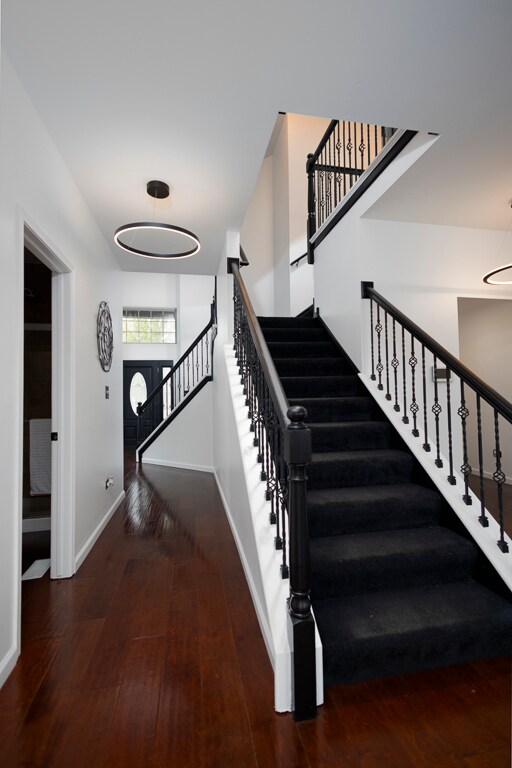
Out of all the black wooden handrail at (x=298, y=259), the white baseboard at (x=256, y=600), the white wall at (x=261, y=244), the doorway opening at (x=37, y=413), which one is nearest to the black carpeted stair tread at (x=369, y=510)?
the white baseboard at (x=256, y=600)

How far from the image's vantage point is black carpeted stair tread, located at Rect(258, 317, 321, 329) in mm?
4297

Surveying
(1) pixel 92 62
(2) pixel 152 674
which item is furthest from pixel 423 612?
(1) pixel 92 62

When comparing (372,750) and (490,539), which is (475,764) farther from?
(490,539)

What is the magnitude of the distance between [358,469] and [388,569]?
71cm

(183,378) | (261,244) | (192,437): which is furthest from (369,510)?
(261,244)

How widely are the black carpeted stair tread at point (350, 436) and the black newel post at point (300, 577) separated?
4.23 feet

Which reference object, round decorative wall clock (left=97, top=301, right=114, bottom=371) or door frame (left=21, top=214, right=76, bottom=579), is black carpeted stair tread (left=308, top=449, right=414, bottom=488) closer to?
door frame (left=21, top=214, right=76, bottom=579)

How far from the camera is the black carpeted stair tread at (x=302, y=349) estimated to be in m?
3.82

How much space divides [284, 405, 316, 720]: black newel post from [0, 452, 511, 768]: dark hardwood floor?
0.11 metres

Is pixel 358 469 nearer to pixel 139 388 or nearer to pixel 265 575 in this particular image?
pixel 265 575

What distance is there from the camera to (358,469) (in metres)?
2.49

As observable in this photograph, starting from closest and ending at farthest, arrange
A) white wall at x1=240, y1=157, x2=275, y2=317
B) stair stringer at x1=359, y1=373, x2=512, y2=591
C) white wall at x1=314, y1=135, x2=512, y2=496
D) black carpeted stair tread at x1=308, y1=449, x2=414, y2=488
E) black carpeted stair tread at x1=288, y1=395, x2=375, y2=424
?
stair stringer at x1=359, y1=373, x2=512, y2=591 → black carpeted stair tread at x1=308, y1=449, x2=414, y2=488 → black carpeted stair tread at x1=288, y1=395, x2=375, y2=424 → white wall at x1=314, y1=135, x2=512, y2=496 → white wall at x1=240, y1=157, x2=275, y2=317

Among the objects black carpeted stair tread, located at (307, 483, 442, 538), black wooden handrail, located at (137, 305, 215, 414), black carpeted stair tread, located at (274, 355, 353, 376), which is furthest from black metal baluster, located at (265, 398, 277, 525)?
black wooden handrail, located at (137, 305, 215, 414)

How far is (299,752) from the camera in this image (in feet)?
4.15
